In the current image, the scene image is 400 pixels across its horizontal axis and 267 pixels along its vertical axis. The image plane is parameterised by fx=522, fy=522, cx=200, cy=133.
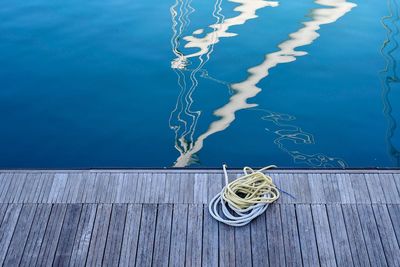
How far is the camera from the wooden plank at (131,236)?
11.2 ft

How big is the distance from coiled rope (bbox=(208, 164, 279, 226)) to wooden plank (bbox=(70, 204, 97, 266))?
84 cm

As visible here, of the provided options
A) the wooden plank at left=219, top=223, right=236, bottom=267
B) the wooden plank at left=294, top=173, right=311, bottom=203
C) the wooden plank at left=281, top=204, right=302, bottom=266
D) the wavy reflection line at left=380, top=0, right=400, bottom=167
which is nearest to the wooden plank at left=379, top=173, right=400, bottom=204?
the wooden plank at left=294, top=173, right=311, bottom=203

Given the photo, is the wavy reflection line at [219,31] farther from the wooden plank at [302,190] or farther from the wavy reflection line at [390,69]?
the wooden plank at [302,190]

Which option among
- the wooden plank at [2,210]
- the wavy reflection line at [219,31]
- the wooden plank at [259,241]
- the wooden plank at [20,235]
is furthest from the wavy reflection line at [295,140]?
the wooden plank at [2,210]

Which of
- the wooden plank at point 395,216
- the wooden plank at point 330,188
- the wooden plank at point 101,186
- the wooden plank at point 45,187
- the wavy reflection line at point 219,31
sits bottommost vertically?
the wavy reflection line at point 219,31

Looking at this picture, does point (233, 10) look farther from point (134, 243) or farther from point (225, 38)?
point (134, 243)

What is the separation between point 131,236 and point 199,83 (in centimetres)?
335

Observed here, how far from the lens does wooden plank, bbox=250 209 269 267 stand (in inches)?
134

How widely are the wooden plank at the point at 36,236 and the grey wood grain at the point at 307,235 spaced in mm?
1768

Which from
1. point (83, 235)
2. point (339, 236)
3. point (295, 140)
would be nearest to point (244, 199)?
point (339, 236)

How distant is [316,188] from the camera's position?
12.8 ft

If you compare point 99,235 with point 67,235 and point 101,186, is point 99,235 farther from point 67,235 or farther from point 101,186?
point 101,186

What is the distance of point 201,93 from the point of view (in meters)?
6.41

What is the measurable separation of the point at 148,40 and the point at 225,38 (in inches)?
44.3
